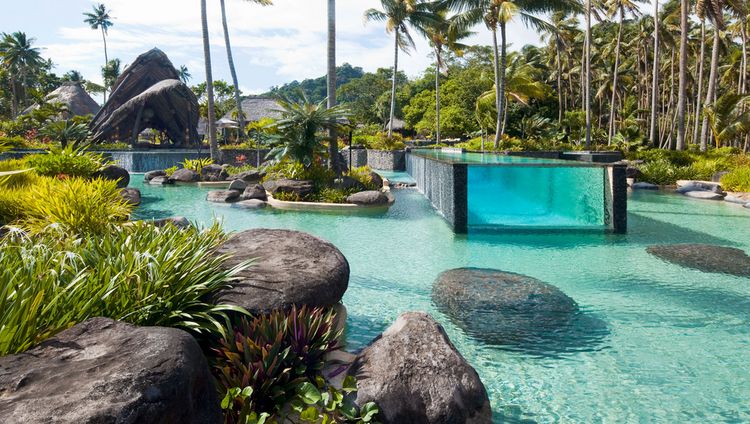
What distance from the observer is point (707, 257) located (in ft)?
30.6

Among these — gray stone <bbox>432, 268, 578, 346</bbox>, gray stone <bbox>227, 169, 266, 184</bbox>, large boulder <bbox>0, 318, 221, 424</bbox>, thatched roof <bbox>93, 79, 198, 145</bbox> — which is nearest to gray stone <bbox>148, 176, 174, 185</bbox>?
gray stone <bbox>227, 169, 266, 184</bbox>

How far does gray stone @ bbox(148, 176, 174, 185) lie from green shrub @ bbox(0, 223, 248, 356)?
770 inches

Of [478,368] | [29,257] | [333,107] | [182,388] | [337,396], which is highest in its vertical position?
[333,107]

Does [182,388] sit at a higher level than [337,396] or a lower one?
higher

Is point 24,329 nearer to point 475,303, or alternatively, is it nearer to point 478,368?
point 478,368

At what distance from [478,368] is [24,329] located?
3722mm

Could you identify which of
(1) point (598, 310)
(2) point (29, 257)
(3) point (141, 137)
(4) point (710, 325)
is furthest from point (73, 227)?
(3) point (141, 137)

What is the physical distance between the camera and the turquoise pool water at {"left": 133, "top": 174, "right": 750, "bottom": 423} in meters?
4.45

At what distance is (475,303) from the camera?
682 centimetres

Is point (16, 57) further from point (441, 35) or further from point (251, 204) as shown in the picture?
point (251, 204)

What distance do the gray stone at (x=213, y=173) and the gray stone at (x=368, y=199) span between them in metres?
9.55

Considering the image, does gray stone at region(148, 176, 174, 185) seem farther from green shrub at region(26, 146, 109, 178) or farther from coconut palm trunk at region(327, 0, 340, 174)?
green shrub at region(26, 146, 109, 178)

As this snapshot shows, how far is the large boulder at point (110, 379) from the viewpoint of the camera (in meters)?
2.23

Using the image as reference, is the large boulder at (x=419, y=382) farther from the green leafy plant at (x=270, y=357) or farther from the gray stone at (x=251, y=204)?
the gray stone at (x=251, y=204)
